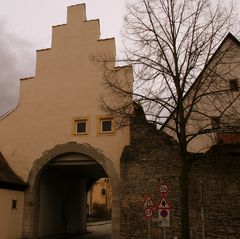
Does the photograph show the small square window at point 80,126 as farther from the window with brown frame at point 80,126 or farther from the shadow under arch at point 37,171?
the shadow under arch at point 37,171

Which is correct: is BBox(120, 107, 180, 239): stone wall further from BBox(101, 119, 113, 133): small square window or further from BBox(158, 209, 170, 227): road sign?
BBox(158, 209, 170, 227): road sign

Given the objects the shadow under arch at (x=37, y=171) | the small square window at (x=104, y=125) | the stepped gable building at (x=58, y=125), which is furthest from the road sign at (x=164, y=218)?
the small square window at (x=104, y=125)

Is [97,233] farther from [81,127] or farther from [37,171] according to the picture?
[81,127]

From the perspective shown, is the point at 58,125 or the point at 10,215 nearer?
the point at 10,215

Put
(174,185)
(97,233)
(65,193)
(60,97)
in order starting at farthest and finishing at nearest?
1. (97,233)
2. (65,193)
3. (60,97)
4. (174,185)

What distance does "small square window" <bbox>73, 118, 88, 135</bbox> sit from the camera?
18.8 m

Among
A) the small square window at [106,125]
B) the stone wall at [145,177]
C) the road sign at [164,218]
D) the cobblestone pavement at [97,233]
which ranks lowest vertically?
the cobblestone pavement at [97,233]

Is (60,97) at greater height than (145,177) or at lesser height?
greater

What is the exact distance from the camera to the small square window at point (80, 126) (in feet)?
61.7

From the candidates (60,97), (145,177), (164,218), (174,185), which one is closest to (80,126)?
(60,97)

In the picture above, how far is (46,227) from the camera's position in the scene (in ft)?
68.3

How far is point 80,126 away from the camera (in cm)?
1897

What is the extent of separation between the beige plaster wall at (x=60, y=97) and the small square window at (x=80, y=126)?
20 cm

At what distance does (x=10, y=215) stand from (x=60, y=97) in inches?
239
